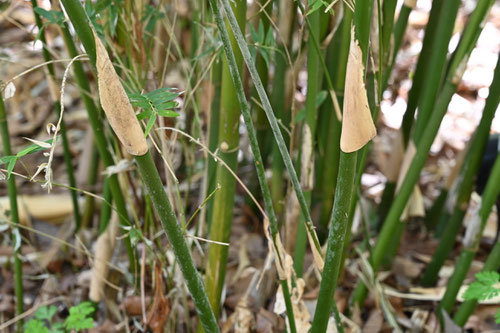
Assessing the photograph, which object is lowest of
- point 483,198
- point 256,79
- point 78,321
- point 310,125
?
point 78,321

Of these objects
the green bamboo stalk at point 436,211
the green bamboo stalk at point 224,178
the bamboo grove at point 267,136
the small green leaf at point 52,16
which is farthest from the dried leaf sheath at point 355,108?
the green bamboo stalk at point 436,211

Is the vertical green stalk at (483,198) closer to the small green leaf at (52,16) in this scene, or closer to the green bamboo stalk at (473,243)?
the green bamboo stalk at (473,243)

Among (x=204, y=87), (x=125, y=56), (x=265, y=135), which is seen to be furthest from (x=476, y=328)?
(x=125, y=56)

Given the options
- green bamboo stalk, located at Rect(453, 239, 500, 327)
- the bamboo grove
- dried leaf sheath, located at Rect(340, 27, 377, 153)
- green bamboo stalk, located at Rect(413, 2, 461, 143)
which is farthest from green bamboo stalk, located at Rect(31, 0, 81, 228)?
green bamboo stalk, located at Rect(453, 239, 500, 327)

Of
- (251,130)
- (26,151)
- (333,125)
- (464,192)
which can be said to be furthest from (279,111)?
(26,151)

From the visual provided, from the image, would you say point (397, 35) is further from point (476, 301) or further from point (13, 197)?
point (13, 197)

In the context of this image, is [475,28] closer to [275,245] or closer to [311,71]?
[311,71]

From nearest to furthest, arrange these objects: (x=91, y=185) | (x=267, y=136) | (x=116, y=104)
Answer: (x=116, y=104)
(x=267, y=136)
(x=91, y=185)
